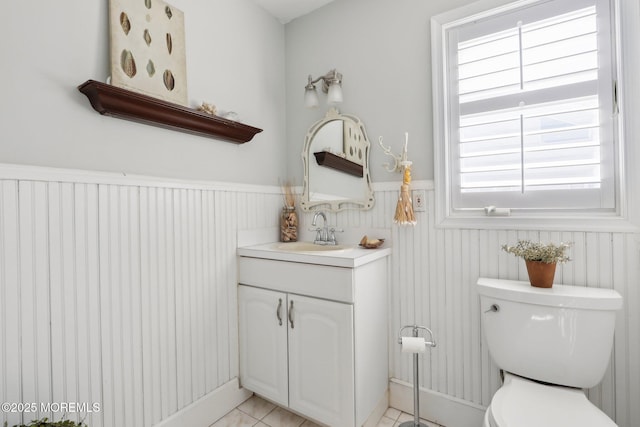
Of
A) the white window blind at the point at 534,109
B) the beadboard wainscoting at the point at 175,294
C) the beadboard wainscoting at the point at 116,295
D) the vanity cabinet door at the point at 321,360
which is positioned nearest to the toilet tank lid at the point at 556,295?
the beadboard wainscoting at the point at 175,294

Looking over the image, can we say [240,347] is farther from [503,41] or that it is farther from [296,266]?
[503,41]

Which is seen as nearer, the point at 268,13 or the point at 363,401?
the point at 363,401

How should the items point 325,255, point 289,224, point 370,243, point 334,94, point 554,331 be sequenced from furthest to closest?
point 289,224, point 334,94, point 370,243, point 325,255, point 554,331

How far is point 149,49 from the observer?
1480 millimetres

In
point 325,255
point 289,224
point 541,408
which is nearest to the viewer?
point 541,408

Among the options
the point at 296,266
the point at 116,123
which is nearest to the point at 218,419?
the point at 296,266

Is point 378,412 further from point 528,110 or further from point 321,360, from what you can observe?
point 528,110

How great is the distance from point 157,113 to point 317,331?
128cm

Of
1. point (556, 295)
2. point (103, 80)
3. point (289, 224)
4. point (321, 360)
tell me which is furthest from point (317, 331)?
point (103, 80)

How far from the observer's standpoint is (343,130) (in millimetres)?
2039

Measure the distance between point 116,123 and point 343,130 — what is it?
1.23 metres

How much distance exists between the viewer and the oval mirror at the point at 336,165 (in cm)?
197

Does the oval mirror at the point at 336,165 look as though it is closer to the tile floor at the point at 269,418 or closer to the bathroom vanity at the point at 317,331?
the bathroom vanity at the point at 317,331

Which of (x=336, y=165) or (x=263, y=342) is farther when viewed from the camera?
(x=336, y=165)
